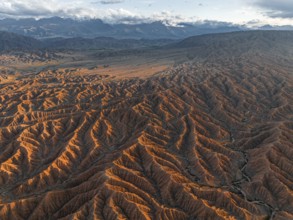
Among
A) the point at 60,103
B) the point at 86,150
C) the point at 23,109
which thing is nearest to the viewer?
the point at 86,150

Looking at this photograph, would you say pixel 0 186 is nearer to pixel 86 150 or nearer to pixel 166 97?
pixel 86 150

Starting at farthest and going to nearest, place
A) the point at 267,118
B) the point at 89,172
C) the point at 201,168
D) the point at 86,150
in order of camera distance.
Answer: the point at 267,118, the point at 86,150, the point at 201,168, the point at 89,172

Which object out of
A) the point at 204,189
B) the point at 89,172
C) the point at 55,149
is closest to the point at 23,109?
the point at 55,149

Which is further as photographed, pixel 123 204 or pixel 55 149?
pixel 55 149

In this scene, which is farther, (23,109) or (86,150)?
(23,109)

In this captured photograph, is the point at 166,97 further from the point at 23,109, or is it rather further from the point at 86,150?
the point at 23,109

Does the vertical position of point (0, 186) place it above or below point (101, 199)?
below

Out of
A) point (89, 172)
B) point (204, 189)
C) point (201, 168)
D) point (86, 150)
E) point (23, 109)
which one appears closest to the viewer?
point (204, 189)

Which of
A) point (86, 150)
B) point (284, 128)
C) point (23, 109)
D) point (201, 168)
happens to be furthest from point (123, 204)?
point (23, 109)

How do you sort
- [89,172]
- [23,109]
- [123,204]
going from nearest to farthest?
1. [123,204]
2. [89,172]
3. [23,109]
